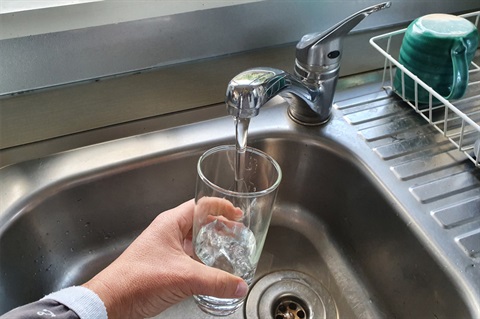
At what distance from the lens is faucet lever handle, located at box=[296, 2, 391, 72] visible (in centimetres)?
63

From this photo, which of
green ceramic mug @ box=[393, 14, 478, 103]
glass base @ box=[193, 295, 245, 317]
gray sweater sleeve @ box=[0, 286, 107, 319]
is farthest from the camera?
green ceramic mug @ box=[393, 14, 478, 103]

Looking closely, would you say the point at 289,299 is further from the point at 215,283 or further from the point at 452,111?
the point at 452,111

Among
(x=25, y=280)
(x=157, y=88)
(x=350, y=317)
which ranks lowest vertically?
(x=350, y=317)

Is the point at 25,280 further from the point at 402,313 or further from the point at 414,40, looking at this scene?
the point at 414,40

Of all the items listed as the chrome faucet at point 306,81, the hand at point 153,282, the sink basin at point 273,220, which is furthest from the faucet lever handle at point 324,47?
the hand at point 153,282

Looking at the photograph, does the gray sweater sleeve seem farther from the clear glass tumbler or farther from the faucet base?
the faucet base

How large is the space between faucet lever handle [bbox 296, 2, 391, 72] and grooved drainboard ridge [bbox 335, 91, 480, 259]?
12 centimetres

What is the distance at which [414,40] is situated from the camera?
0.71 meters

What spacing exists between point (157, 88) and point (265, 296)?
1.13ft

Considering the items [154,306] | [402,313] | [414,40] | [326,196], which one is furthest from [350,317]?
[414,40]

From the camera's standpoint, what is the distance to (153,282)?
1.65 ft

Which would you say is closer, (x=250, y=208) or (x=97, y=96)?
(x=250, y=208)

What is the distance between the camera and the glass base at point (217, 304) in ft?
1.85

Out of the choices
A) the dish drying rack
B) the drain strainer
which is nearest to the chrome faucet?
the dish drying rack
